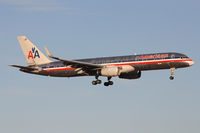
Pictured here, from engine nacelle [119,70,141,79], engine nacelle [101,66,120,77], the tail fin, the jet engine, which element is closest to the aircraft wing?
engine nacelle [101,66,120,77]

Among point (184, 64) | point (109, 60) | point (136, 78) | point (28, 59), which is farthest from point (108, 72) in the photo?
point (28, 59)

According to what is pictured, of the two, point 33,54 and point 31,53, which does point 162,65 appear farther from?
point 31,53

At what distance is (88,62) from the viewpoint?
2714 inches

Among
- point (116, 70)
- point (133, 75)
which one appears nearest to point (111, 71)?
point (116, 70)

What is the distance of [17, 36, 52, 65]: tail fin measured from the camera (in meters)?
73.8

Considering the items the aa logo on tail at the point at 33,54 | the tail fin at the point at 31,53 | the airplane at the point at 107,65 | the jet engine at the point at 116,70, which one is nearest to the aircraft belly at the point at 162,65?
→ the airplane at the point at 107,65

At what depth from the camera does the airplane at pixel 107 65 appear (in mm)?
63406

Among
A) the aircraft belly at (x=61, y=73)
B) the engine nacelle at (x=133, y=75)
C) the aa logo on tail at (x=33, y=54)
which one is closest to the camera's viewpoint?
the engine nacelle at (x=133, y=75)

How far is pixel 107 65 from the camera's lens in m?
66.3

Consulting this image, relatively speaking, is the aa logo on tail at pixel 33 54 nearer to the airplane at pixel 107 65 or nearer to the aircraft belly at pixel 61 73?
→ the airplane at pixel 107 65

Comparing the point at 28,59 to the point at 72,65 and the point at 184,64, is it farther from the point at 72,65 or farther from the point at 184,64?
the point at 184,64

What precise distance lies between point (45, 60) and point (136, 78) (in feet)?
53.8

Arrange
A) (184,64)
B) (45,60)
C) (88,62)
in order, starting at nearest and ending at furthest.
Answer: (184,64)
(88,62)
(45,60)

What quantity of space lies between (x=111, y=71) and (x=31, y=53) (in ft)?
58.7
